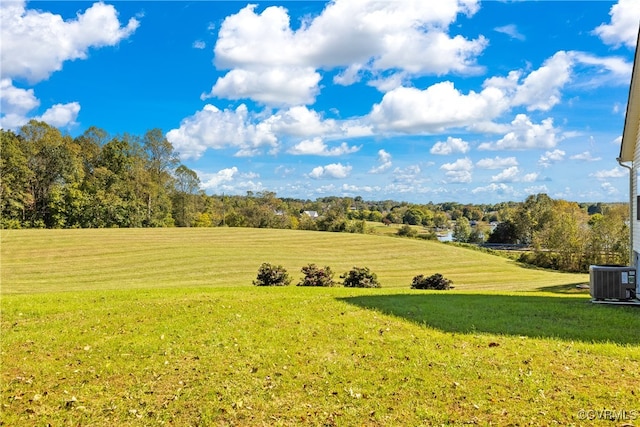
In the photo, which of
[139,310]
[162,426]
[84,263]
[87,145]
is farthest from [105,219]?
[162,426]

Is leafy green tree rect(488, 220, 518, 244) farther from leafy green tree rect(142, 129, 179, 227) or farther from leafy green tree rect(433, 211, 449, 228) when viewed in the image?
leafy green tree rect(142, 129, 179, 227)

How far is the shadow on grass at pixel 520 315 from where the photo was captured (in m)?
7.23

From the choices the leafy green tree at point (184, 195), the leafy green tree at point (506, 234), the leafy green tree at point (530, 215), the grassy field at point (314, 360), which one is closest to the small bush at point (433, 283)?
the grassy field at point (314, 360)

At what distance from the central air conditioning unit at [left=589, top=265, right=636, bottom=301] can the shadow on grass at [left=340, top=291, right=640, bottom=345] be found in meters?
0.47

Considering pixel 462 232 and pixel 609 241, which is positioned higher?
pixel 609 241

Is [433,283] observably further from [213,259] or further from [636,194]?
[213,259]

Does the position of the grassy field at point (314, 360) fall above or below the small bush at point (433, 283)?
above

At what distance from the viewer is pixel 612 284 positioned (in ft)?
33.9

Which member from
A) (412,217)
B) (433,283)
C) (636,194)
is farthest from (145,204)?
Answer: (412,217)

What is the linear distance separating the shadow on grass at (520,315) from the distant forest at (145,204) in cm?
3749

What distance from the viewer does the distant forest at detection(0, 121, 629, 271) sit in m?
42.4

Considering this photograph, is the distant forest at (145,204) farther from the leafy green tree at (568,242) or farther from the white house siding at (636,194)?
the white house siding at (636,194)

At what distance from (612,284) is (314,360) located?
873cm

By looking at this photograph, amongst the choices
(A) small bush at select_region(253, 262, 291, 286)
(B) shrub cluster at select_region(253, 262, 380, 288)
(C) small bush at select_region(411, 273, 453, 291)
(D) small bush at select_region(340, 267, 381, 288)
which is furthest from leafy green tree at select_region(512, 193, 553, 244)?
(A) small bush at select_region(253, 262, 291, 286)
